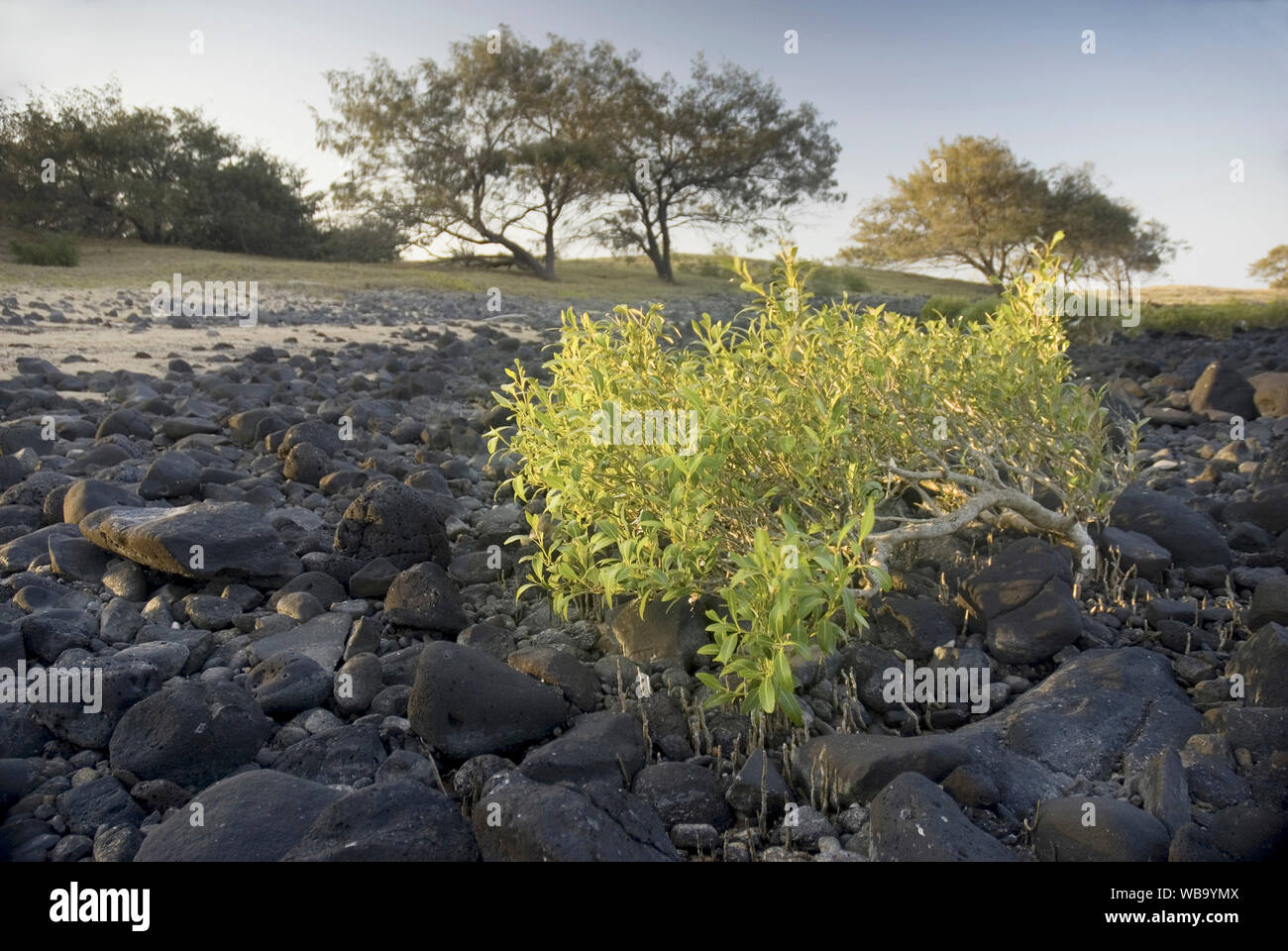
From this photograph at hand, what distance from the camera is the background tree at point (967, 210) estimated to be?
124 feet

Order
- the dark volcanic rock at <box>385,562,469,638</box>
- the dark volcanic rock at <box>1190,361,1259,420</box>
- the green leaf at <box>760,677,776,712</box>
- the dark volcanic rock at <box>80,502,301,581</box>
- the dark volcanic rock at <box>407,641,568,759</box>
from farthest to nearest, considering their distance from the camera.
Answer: the dark volcanic rock at <box>1190,361,1259,420</box> < the dark volcanic rock at <box>80,502,301,581</box> < the dark volcanic rock at <box>385,562,469,638</box> < the dark volcanic rock at <box>407,641,568,759</box> < the green leaf at <box>760,677,776,712</box>

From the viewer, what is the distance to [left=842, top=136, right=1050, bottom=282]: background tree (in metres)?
37.8

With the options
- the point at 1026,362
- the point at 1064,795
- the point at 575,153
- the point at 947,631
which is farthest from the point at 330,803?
the point at 575,153

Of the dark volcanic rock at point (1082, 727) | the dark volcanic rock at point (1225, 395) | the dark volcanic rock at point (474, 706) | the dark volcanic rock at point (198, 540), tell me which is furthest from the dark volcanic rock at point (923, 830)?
the dark volcanic rock at point (1225, 395)

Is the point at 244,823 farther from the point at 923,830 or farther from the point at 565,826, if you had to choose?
the point at 923,830

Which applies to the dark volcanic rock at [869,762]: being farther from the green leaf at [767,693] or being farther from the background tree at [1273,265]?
the background tree at [1273,265]

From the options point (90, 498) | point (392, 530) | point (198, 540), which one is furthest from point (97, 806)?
point (90, 498)

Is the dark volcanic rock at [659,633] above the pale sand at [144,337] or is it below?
below

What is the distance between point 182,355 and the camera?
12.1 m

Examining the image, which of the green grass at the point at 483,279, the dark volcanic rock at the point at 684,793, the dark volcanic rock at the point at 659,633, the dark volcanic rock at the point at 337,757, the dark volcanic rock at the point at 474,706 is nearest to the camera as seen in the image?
the dark volcanic rock at the point at 684,793

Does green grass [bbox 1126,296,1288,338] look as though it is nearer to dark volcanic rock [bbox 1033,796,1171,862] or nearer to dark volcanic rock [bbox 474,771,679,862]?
dark volcanic rock [bbox 1033,796,1171,862]

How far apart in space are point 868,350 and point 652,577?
6.67 ft

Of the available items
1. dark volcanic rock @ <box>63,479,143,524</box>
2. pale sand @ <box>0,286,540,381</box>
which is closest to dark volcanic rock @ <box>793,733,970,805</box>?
dark volcanic rock @ <box>63,479,143,524</box>
